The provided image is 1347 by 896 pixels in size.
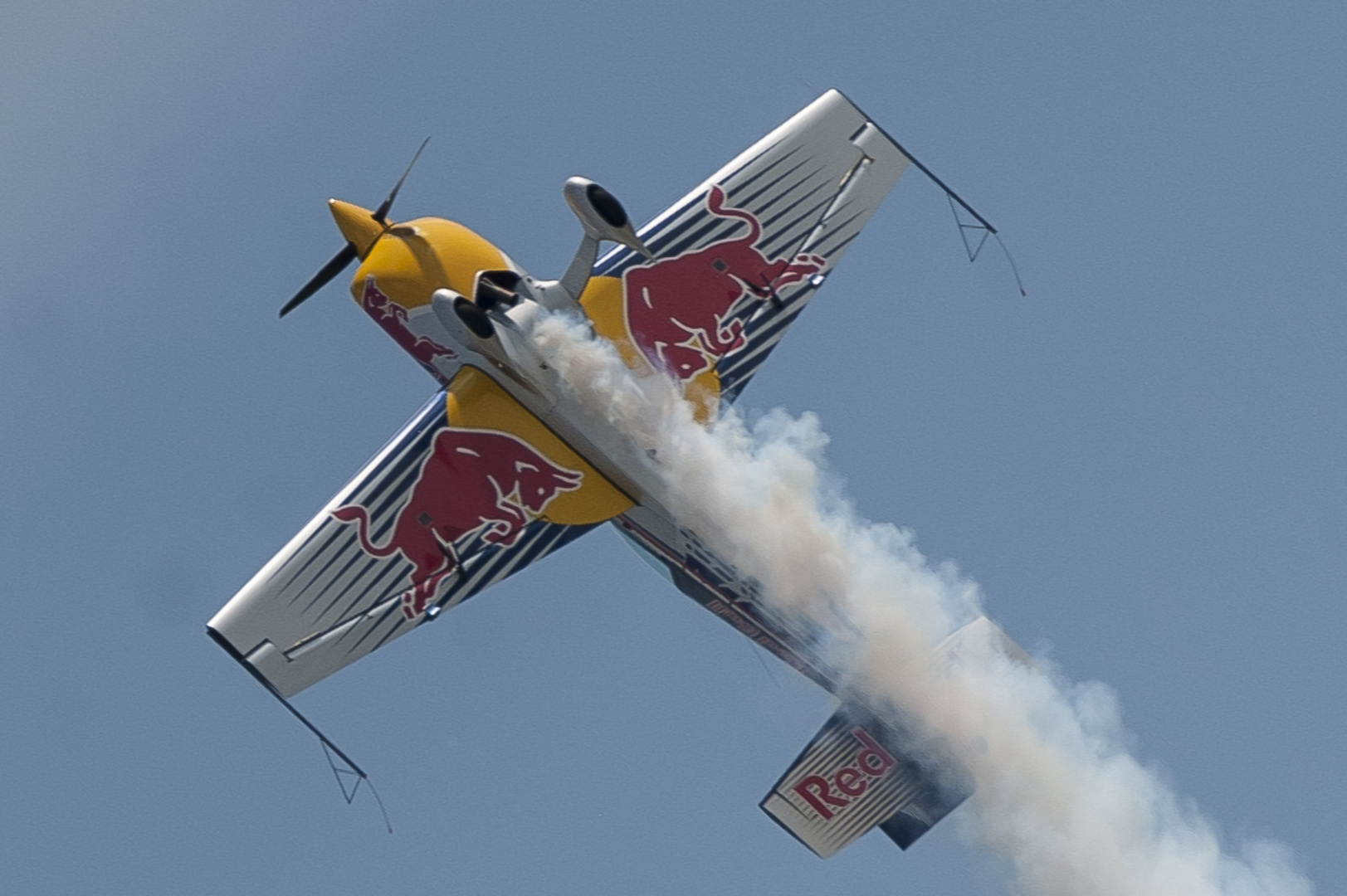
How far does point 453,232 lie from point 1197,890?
50.7ft

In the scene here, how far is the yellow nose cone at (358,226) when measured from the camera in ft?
115

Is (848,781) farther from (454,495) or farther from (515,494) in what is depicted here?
(454,495)

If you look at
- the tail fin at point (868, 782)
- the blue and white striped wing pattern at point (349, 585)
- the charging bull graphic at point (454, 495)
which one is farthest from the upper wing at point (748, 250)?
the tail fin at point (868, 782)

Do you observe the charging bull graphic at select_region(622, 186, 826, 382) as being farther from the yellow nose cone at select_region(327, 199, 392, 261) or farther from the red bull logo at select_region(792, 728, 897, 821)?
the red bull logo at select_region(792, 728, 897, 821)

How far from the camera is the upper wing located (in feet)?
116

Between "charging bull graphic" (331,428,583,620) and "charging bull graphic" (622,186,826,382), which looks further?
"charging bull graphic" (622,186,826,382)

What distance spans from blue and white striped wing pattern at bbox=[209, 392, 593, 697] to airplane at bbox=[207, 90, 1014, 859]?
0.09 ft

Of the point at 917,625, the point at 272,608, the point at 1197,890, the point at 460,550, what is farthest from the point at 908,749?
the point at 272,608

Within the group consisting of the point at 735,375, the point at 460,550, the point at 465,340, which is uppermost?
the point at 735,375

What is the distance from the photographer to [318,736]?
34.2 m

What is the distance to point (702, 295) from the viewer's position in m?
35.8

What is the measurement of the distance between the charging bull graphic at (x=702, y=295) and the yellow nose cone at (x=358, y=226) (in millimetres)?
A: 4119

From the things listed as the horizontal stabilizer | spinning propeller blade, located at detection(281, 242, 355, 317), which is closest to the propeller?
spinning propeller blade, located at detection(281, 242, 355, 317)

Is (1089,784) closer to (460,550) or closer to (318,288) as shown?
(460,550)
